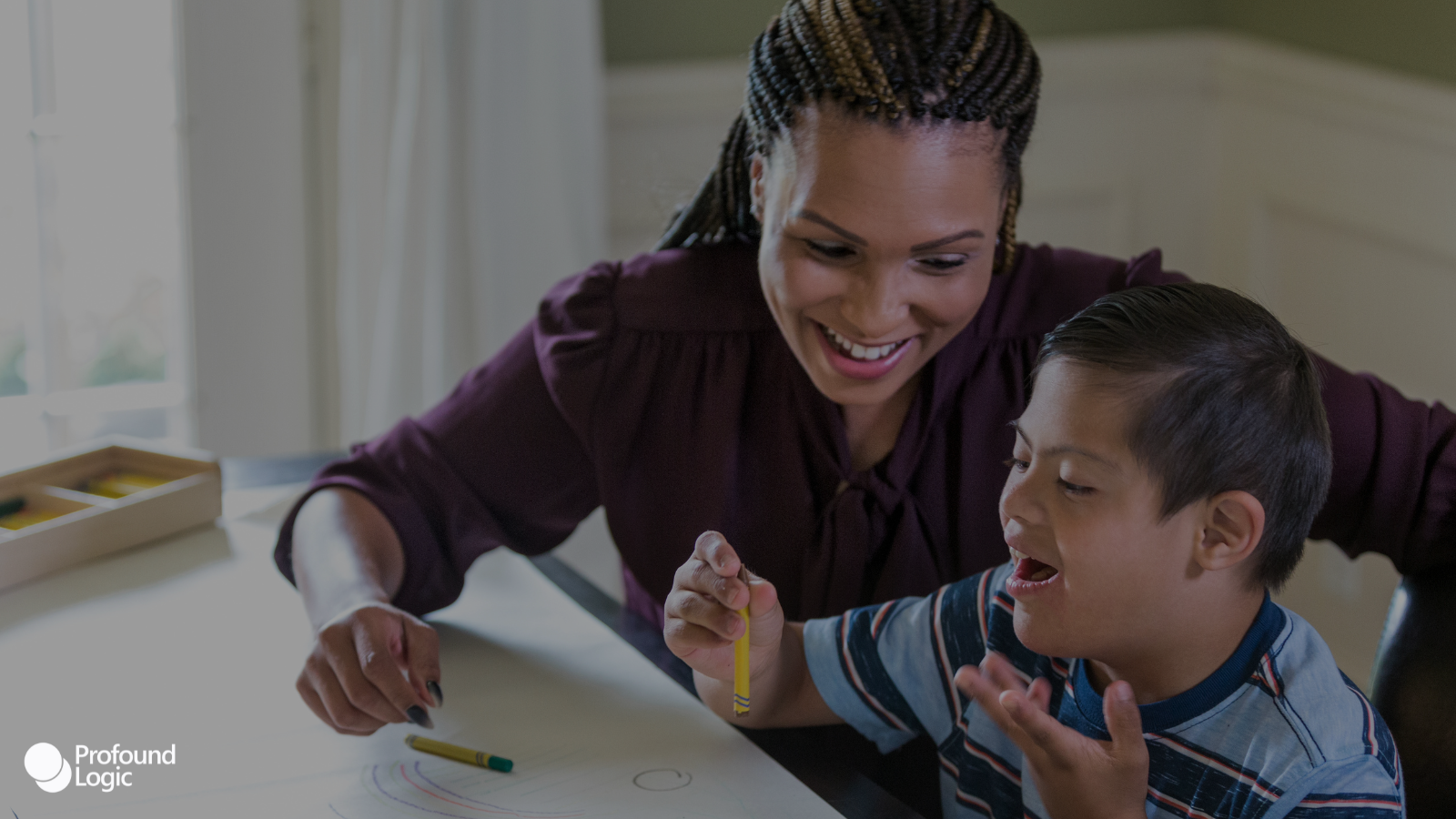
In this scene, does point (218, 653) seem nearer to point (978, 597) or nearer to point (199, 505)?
point (199, 505)

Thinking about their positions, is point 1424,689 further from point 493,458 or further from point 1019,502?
point 493,458

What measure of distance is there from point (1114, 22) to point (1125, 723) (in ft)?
6.12

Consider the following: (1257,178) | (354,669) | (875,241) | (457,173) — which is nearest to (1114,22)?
(1257,178)

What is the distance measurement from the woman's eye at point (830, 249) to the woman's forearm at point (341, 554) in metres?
0.47

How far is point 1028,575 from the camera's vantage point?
897mm

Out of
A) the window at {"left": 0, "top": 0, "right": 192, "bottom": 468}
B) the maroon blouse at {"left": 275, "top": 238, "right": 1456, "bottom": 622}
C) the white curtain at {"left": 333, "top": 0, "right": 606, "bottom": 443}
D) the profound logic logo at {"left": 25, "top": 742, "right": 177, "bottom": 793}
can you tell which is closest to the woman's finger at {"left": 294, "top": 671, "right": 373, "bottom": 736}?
the profound logic logo at {"left": 25, "top": 742, "right": 177, "bottom": 793}

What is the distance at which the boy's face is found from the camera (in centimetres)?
82

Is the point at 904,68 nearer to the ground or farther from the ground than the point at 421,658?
farther from the ground

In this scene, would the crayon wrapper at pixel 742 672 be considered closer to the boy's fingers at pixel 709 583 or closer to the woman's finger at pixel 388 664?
the boy's fingers at pixel 709 583

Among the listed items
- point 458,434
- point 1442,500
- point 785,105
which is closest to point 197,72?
point 458,434

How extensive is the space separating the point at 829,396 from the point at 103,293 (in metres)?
1.79

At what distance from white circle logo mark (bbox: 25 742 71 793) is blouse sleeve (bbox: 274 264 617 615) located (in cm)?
31

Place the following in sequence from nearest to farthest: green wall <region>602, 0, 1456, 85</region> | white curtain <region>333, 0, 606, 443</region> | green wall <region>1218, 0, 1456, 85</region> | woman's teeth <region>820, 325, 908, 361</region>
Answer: woman's teeth <region>820, 325, 908, 361</region>, green wall <region>1218, 0, 1456, 85</region>, green wall <region>602, 0, 1456, 85</region>, white curtain <region>333, 0, 606, 443</region>

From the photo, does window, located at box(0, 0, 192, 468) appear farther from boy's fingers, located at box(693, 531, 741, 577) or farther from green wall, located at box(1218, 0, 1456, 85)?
green wall, located at box(1218, 0, 1456, 85)
